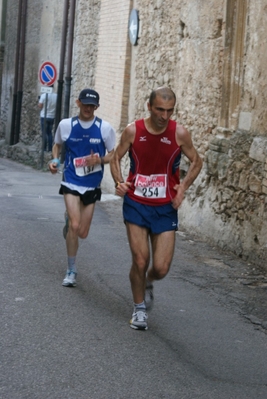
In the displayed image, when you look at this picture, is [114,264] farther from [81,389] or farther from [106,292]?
[81,389]

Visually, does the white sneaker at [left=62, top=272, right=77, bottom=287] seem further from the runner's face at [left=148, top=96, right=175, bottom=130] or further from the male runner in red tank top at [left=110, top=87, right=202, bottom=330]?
the runner's face at [left=148, top=96, right=175, bottom=130]

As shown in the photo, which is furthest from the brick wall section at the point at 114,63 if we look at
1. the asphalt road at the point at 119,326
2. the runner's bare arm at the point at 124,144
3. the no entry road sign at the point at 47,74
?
the runner's bare arm at the point at 124,144

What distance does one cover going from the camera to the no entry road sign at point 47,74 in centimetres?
2508

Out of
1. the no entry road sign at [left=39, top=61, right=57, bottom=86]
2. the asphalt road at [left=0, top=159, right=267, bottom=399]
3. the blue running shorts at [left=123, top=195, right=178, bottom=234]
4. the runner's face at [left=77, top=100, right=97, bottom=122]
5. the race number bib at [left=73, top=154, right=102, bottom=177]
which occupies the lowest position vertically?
the asphalt road at [left=0, top=159, right=267, bottom=399]

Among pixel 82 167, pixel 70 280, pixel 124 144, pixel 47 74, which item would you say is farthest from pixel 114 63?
pixel 124 144

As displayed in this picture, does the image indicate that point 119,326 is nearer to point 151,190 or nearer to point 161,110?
point 151,190

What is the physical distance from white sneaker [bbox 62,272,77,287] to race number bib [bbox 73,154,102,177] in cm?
90

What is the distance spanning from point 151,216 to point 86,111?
1676 millimetres

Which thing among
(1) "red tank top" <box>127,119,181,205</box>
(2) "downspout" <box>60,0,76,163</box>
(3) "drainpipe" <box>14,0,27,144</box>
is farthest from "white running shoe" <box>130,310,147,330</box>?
(3) "drainpipe" <box>14,0,27,144</box>

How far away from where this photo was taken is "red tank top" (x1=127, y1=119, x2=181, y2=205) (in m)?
6.76

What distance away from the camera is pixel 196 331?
6969mm

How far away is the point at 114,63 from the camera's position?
1862 centimetres

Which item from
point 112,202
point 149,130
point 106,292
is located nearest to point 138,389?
point 149,130

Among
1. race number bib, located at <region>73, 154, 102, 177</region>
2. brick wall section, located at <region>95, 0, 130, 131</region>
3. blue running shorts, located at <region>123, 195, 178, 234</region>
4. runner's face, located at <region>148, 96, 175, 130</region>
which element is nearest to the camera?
A: runner's face, located at <region>148, 96, 175, 130</region>
